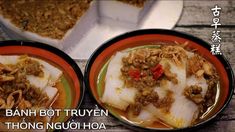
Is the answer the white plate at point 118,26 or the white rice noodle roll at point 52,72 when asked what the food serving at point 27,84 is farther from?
the white plate at point 118,26

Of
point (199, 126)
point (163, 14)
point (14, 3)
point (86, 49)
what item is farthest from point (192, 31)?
point (14, 3)

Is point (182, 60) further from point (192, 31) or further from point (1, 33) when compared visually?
point (1, 33)

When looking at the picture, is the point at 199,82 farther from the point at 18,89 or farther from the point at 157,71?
the point at 18,89

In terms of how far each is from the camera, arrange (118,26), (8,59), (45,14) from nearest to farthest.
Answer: (8,59)
(45,14)
(118,26)

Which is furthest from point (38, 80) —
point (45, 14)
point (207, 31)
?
point (207, 31)

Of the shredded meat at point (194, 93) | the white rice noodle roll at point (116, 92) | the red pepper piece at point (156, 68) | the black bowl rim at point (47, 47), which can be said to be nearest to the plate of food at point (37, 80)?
the black bowl rim at point (47, 47)

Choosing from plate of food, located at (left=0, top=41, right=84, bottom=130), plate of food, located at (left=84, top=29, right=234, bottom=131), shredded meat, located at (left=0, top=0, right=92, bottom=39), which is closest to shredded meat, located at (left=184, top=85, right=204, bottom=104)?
plate of food, located at (left=84, top=29, right=234, bottom=131)

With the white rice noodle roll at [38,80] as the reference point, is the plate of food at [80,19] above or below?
above
